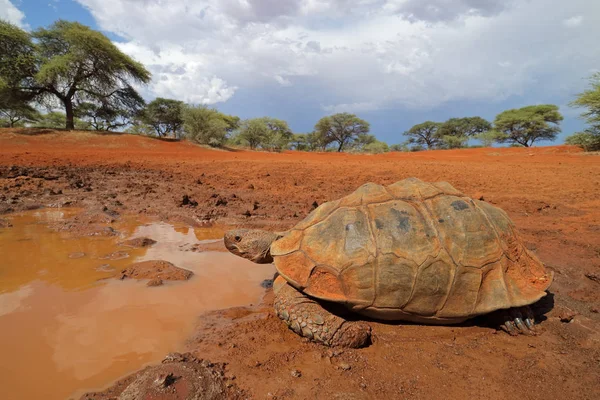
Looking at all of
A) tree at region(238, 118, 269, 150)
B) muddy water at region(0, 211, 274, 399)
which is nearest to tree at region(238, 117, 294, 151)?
tree at region(238, 118, 269, 150)

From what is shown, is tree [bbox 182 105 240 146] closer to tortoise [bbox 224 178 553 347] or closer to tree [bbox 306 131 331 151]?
tree [bbox 306 131 331 151]

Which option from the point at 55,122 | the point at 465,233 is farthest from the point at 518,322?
the point at 55,122

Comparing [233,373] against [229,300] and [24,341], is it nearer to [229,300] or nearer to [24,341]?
[229,300]

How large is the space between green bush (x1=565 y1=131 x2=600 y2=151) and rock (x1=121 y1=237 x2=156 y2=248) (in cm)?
2722

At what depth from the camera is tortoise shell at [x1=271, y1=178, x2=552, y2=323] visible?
120 inches

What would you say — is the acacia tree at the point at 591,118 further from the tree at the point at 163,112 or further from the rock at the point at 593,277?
the tree at the point at 163,112

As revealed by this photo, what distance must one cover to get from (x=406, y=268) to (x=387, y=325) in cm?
76

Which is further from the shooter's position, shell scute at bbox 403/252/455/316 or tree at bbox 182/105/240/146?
tree at bbox 182/105/240/146

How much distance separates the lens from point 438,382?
2580 millimetres

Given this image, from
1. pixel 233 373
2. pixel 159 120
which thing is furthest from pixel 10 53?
pixel 233 373

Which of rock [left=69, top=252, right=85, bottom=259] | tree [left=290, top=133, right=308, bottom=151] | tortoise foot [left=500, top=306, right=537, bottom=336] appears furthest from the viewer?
tree [left=290, top=133, right=308, bottom=151]

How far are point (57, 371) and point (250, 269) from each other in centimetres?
254

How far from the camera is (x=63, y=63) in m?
26.0

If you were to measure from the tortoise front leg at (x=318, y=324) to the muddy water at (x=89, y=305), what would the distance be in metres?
0.81
